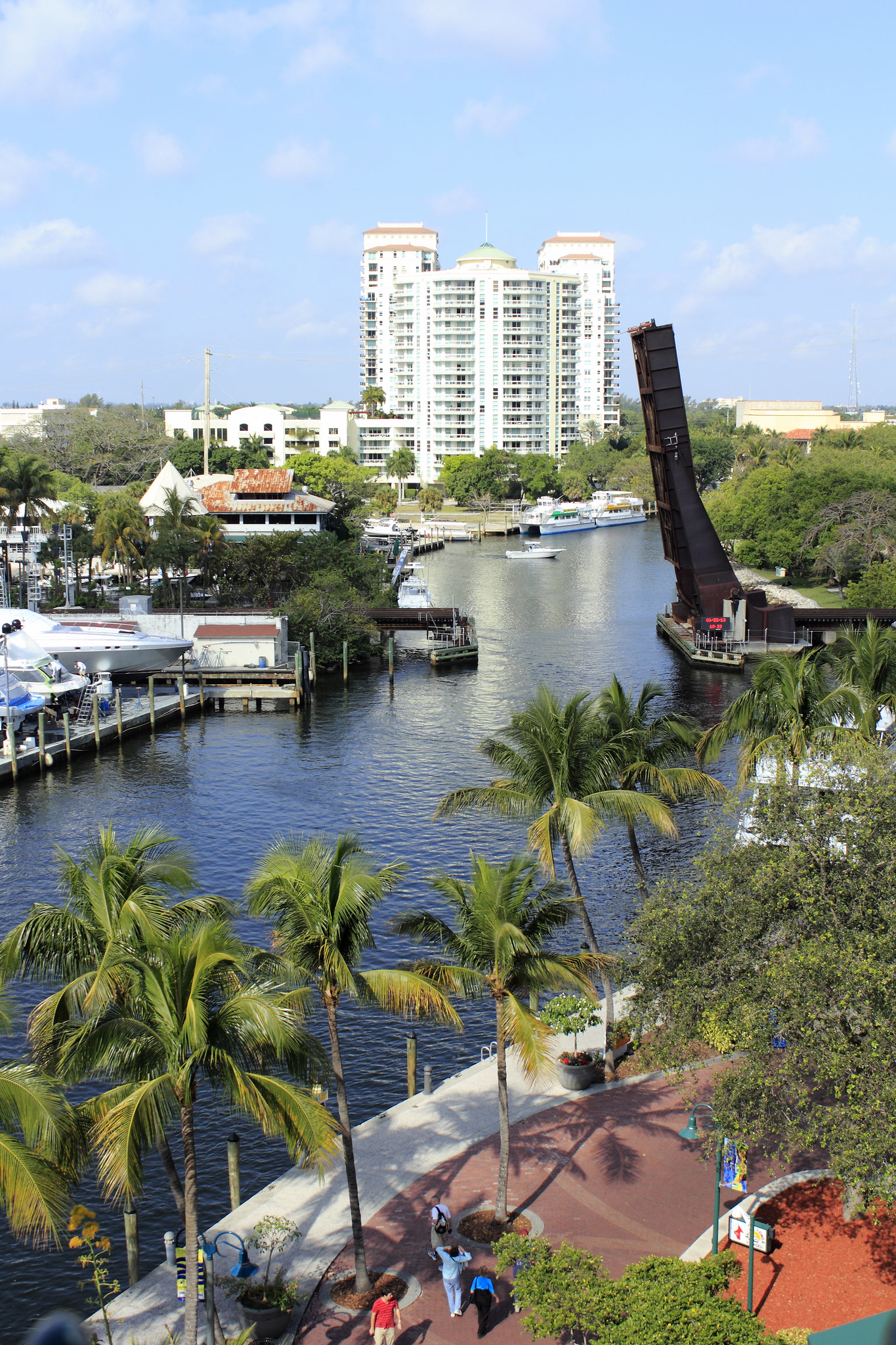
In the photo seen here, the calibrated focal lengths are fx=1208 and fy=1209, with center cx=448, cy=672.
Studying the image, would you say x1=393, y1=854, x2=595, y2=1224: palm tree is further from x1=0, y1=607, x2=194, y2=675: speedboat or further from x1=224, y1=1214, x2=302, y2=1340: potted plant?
x1=0, y1=607, x2=194, y2=675: speedboat

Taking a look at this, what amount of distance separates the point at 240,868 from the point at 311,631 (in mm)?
35385

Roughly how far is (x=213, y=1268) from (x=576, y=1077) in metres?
8.25

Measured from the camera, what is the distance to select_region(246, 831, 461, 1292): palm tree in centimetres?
1714

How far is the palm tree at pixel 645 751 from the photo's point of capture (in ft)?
→ 88.0

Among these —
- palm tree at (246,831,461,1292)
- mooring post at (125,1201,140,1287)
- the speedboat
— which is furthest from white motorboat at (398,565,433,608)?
palm tree at (246,831,461,1292)

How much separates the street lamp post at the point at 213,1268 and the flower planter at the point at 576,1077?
24.2 ft

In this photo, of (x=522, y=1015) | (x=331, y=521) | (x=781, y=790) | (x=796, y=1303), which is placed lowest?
(x=796, y=1303)

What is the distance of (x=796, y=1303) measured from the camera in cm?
1647

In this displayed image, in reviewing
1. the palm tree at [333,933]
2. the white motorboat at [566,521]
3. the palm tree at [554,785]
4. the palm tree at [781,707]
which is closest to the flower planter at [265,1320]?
the palm tree at [333,933]

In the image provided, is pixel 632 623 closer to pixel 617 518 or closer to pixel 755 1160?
pixel 755 1160

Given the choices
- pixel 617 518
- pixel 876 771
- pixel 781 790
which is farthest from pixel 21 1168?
pixel 617 518

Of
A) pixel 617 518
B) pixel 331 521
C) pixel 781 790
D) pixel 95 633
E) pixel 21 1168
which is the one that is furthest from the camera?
pixel 617 518

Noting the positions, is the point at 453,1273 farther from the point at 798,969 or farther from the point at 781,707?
the point at 781,707

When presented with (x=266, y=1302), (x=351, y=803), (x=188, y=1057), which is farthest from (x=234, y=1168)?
(x=351, y=803)
